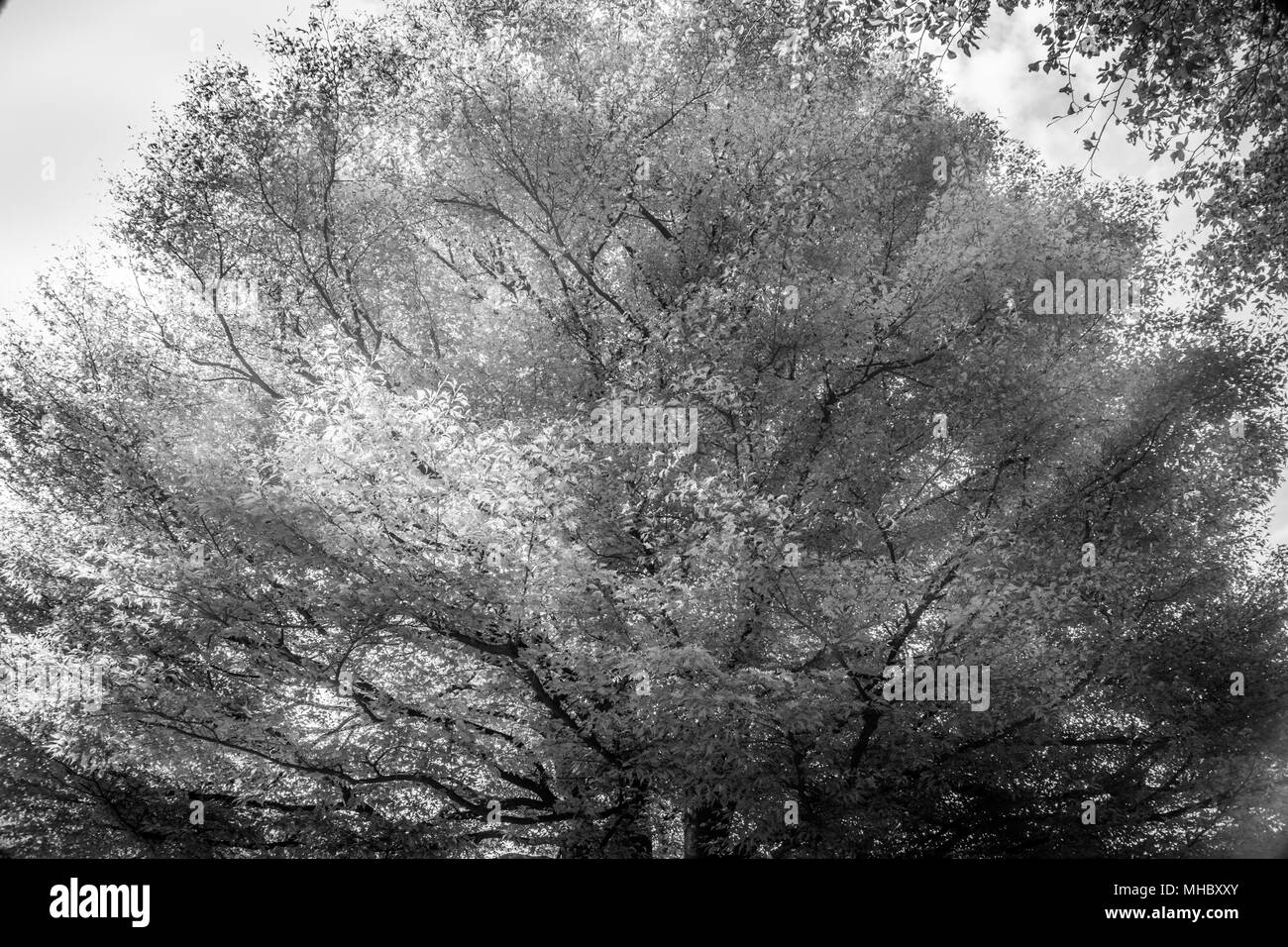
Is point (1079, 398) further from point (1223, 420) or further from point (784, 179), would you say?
point (784, 179)

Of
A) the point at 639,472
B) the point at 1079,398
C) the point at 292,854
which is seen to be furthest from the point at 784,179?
the point at 292,854

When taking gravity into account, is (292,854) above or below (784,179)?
below

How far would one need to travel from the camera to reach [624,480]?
13875 mm

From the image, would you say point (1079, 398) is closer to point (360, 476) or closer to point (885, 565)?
point (885, 565)

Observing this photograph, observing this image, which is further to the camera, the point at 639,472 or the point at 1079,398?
the point at 1079,398

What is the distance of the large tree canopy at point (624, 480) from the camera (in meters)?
11.5

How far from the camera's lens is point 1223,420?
1653 centimetres

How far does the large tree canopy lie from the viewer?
37.7 ft

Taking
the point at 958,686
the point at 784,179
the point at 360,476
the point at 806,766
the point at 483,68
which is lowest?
the point at 806,766

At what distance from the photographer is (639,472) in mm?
13844
